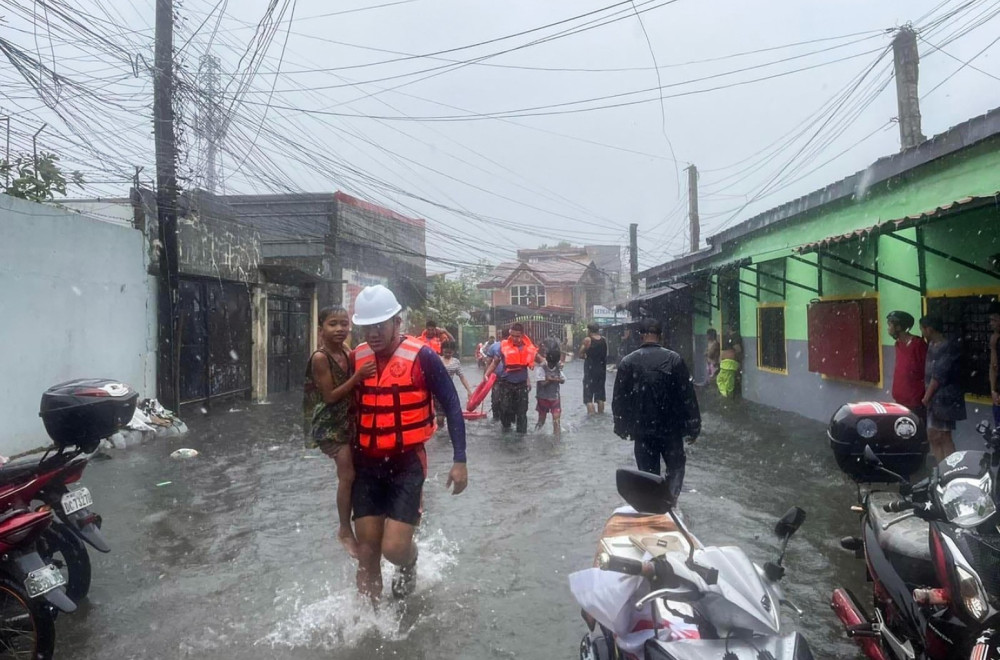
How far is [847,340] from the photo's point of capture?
408 inches

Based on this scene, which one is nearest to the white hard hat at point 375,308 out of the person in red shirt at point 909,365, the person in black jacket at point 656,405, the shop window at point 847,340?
the person in black jacket at point 656,405

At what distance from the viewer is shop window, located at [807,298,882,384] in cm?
991

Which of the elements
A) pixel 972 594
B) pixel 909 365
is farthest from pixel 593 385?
pixel 972 594

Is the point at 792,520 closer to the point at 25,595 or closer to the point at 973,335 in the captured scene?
the point at 25,595

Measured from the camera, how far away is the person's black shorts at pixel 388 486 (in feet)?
13.4

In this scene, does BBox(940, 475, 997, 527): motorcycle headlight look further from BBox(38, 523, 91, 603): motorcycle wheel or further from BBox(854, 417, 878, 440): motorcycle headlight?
BBox(38, 523, 91, 603): motorcycle wheel

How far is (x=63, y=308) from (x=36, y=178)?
244 centimetres

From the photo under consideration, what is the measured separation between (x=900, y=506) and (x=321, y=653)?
9.11 feet

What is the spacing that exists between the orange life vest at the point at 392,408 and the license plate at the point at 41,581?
156 cm

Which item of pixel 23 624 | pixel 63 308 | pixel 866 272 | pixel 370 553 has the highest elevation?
pixel 866 272

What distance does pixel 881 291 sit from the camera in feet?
32.0

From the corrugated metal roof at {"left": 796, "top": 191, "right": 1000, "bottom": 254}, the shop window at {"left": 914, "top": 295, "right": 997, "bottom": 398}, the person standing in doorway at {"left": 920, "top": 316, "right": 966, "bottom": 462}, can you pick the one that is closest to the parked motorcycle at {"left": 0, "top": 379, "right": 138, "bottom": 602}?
the corrugated metal roof at {"left": 796, "top": 191, "right": 1000, "bottom": 254}

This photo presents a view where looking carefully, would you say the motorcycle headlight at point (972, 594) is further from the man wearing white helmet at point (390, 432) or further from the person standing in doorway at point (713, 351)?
the person standing in doorway at point (713, 351)

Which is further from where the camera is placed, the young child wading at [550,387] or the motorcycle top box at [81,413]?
the young child wading at [550,387]
